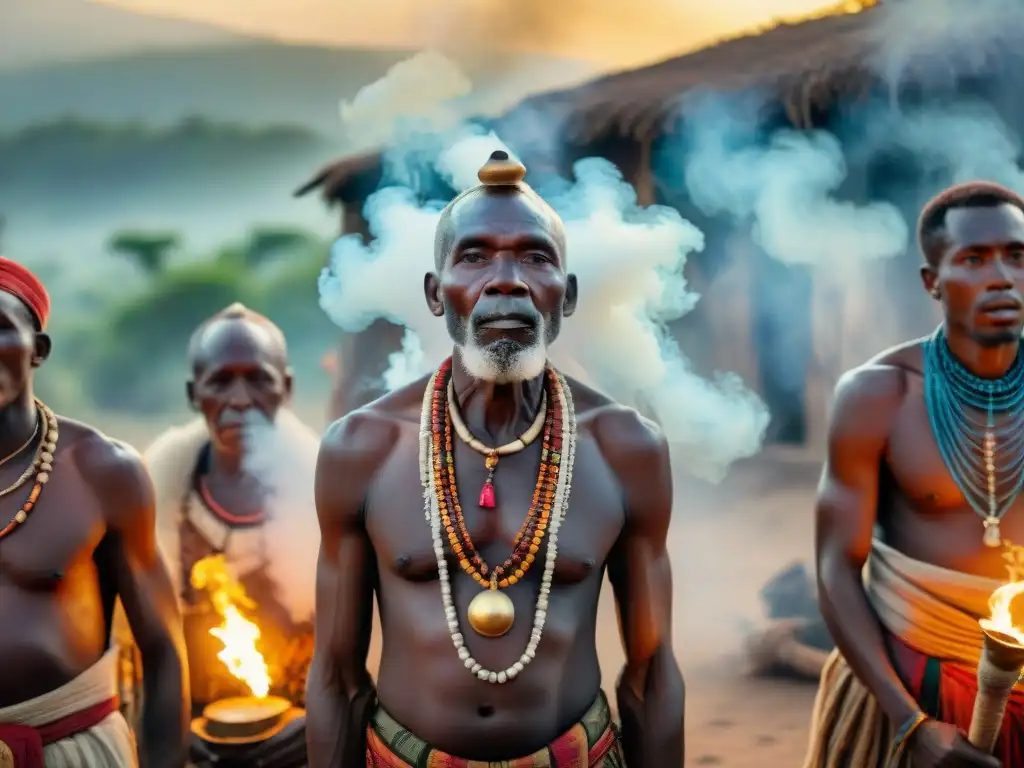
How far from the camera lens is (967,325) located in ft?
11.1

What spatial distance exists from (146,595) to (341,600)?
638 millimetres

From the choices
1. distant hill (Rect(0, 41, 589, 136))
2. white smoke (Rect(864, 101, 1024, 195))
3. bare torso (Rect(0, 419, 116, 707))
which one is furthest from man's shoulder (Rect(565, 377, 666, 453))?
distant hill (Rect(0, 41, 589, 136))

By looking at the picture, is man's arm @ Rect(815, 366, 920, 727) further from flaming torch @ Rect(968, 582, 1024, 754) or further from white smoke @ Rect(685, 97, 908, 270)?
white smoke @ Rect(685, 97, 908, 270)

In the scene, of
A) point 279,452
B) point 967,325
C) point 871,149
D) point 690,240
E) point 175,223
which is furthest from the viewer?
point 175,223

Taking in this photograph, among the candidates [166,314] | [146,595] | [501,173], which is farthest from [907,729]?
[166,314]

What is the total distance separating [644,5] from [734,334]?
130 inches

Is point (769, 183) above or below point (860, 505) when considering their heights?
above

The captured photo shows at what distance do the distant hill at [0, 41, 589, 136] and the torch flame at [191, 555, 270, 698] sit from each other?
733 centimetres

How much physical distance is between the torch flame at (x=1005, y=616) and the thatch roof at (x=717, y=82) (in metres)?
6.06

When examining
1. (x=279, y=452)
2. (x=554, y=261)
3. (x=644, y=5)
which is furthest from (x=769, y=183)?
(x=554, y=261)

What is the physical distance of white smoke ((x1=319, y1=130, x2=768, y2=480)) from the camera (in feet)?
14.0

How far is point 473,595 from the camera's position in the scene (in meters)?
2.64

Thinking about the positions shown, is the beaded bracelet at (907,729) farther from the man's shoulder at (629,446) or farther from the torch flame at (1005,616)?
the man's shoulder at (629,446)

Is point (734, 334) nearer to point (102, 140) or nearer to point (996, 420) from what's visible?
point (996, 420)
